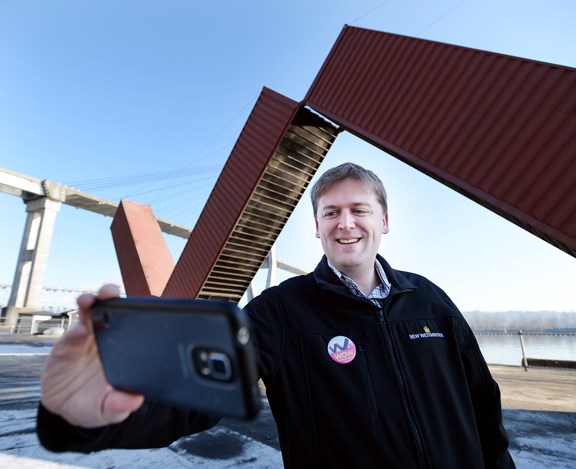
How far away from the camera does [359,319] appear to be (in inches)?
54.6

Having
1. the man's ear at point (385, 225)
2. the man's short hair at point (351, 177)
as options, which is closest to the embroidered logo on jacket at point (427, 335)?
the man's ear at point (385, 225)

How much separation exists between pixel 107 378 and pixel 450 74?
252 inches

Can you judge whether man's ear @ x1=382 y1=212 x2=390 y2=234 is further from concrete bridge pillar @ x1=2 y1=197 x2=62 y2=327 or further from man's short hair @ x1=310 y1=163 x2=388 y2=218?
concrete bridge pillar @ x1=2 y1=197 x2=62 y2=327

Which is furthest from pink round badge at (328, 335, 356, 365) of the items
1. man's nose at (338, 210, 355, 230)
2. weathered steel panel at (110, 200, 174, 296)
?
weathered steel panel at (110, 200, 174, 296)

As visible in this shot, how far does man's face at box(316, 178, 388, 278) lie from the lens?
1.52 m

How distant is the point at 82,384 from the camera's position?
0.73m

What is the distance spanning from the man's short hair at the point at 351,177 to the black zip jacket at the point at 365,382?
439mm

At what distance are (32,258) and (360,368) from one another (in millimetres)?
30542

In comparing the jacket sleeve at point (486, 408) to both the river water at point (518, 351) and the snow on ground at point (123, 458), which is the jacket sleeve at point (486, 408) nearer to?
the snow on ground at point (123, 458)

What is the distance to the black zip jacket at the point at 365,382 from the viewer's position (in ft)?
3.92

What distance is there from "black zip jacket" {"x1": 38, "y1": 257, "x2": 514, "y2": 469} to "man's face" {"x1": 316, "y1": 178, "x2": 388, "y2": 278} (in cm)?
11

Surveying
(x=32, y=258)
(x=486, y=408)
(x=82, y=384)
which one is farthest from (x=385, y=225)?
(x=32, y=258)

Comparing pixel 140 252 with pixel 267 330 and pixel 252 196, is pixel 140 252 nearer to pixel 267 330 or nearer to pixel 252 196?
pixel 252 196

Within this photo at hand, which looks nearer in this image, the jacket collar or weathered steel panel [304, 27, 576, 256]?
the jacket collar
